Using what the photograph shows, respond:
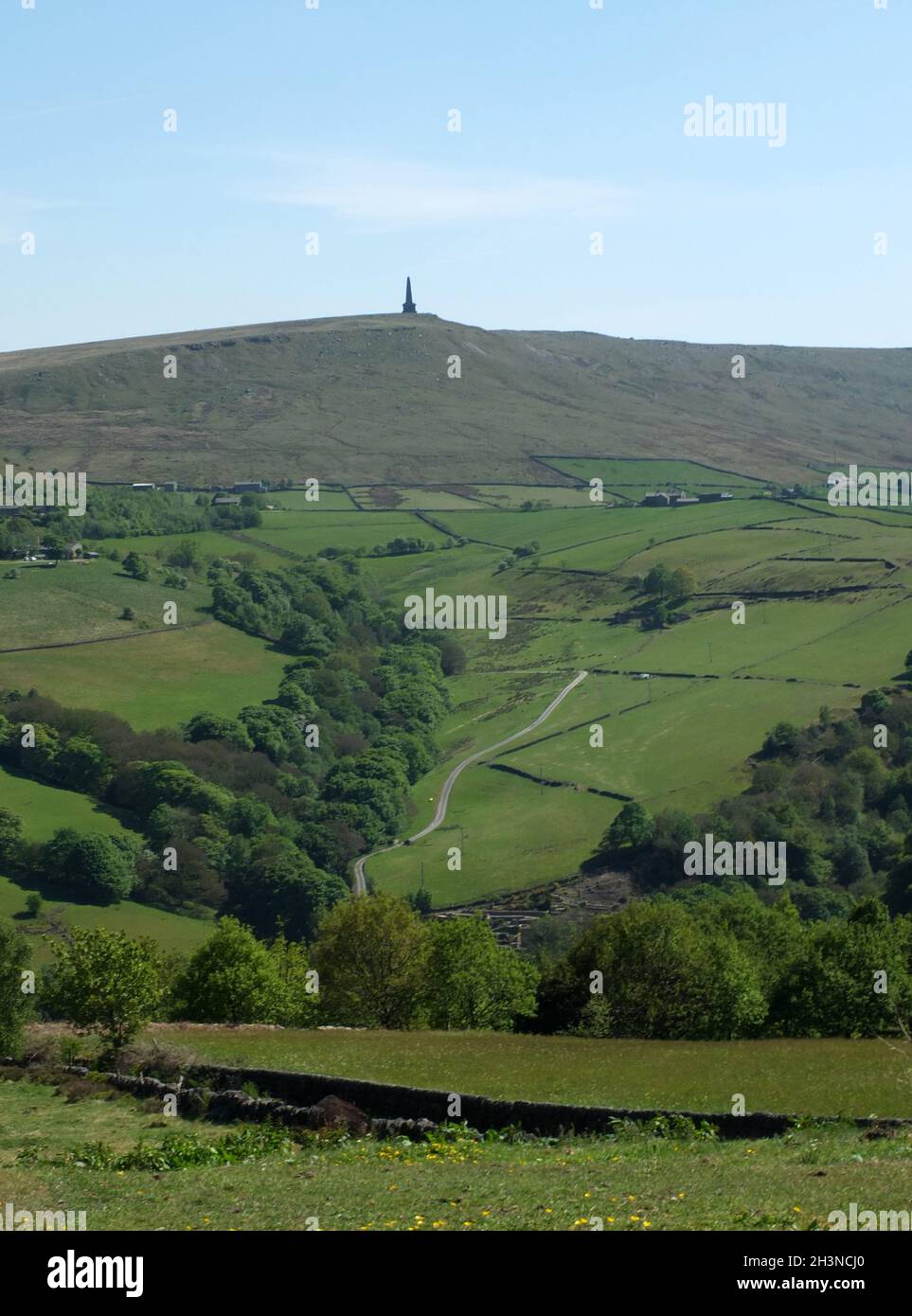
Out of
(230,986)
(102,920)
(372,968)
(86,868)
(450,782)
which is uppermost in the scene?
(450,782)

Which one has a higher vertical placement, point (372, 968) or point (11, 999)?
point (11, 999)

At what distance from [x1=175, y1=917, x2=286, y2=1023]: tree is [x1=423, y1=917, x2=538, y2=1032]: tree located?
18.5 ft

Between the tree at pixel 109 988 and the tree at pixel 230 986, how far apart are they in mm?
6322

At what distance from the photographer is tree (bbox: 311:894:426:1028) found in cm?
5216

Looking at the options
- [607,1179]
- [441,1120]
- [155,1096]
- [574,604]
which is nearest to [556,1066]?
[441,1120]

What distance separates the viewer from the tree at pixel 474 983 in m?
48.5

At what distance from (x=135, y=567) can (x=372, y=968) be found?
148m

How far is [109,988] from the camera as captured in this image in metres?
40.0

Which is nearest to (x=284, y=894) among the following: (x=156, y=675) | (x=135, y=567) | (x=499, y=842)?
(x=499, y=842)

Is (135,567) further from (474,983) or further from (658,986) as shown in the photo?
(658,986)

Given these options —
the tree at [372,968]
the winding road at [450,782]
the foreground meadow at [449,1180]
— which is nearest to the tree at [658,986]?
the tree at [372,968]
